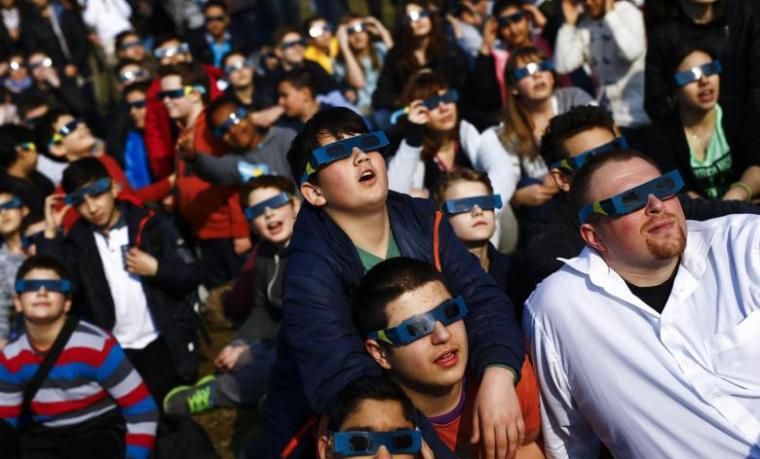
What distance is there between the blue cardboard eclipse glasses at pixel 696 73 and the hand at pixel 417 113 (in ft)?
5.09

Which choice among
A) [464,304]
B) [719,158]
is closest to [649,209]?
[464,304]

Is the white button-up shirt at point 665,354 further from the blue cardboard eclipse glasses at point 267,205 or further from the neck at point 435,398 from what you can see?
the blue cardboard eclipse glasses at point 267,205

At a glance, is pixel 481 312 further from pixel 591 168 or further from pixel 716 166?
pixel 716 166

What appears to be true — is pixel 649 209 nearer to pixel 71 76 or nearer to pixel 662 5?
pixel 662 5

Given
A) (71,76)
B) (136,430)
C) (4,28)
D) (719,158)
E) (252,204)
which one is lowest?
(136,430)

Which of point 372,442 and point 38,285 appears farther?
point 38,285

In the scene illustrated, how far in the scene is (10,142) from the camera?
796cm

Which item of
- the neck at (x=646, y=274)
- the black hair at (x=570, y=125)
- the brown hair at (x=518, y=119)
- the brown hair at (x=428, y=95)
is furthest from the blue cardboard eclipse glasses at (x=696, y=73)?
the neck at (x=646, y=274)

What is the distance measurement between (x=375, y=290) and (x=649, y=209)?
1.06 meters

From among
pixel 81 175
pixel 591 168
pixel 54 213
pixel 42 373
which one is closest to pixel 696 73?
pixel 591 168

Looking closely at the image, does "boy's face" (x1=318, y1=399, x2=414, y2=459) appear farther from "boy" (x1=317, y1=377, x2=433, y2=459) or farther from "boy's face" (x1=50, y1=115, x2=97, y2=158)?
"boy's face" (x1=50, y1=115, x2=97, y2=158)

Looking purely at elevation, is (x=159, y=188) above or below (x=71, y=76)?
below

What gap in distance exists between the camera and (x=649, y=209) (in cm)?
340

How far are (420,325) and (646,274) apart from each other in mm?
906
